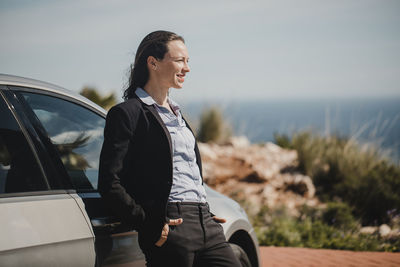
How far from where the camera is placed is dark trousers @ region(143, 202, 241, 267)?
2.28 meters

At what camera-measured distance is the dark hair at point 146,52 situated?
2564 millimetres

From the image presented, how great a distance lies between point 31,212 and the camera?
2.00m

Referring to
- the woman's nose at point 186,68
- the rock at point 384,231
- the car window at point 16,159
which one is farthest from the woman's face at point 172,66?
the rock at point 384,231

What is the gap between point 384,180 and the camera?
9508 mm

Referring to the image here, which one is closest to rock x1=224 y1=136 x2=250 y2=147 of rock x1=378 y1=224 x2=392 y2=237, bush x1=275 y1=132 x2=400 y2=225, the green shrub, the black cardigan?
bush x1=275 y1=132 x2=400 y2=225

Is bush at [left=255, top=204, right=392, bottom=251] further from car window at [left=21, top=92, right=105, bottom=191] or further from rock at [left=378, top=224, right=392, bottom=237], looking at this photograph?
car window at [left=21, top=92, right=105, bottom=191]

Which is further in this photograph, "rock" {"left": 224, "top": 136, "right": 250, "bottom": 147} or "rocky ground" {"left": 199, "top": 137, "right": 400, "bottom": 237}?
"rock" {"left": 224, "top": 136, "right": 250, "bottom": 147}

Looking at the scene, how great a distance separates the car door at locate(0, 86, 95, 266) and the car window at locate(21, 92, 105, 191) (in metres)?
0.23

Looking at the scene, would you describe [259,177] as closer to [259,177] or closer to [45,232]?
[259,177]

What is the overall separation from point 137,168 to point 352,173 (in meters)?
8.92

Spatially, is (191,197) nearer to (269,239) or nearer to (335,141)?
(269,239)

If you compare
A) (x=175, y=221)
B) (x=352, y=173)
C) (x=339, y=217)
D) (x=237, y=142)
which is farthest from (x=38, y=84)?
(x=237, y=142)

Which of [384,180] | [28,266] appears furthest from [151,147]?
[384,180]

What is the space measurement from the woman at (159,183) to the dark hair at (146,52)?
2 centimetres
